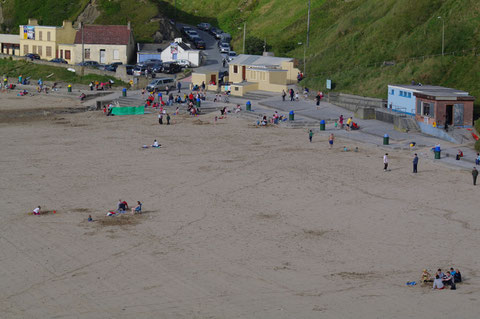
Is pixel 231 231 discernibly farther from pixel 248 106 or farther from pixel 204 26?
pixel 204 26

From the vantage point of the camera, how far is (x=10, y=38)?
95.2 metres

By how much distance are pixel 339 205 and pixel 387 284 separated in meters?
9.90

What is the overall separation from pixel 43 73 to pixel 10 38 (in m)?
15.6

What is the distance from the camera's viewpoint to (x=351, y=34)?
82.0m

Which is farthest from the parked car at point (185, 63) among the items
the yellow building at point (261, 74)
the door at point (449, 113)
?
the door at point (449, 113)

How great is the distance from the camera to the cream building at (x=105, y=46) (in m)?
86.4

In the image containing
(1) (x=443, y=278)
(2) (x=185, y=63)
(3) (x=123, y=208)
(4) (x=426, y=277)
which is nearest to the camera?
(1) (x=443, y=278)

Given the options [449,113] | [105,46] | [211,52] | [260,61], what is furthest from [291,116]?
[211,52]

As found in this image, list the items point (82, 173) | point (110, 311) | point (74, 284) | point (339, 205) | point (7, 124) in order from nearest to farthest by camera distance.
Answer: point (110, 311), point (74, 284), point (339, 205), point (82, 173), point (7, 124)

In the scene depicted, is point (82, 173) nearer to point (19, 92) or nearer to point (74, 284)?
point (74, 284)

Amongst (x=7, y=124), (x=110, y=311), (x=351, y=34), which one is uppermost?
(x=351, y=34)

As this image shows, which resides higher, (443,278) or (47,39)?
(47,39)

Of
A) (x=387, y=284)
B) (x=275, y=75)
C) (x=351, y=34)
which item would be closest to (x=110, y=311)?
(x=387, y=284)

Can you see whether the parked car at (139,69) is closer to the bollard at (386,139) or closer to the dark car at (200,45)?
the dark car at (200,45)
